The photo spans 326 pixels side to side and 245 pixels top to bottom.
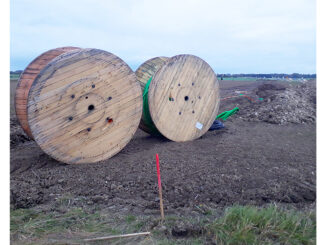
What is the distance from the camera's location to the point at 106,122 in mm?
4789

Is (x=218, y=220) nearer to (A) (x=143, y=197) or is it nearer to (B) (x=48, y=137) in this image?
(A) (x=143, y=197)

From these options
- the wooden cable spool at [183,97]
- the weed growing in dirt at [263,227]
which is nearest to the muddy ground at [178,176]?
the wooden cable spool at [183,97]

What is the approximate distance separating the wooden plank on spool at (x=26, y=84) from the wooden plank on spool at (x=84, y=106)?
512 millimetres

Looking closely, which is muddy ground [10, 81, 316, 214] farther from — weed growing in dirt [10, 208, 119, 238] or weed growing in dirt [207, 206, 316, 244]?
weed growing in dirt [207, 206, 316, 244]

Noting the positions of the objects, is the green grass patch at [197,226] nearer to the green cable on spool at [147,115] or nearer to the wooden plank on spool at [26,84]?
the wooden plank on spool at [26,84]

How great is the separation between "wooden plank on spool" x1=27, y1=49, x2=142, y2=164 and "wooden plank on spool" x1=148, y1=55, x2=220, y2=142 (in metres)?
0.57

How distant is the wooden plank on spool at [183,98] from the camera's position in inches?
216

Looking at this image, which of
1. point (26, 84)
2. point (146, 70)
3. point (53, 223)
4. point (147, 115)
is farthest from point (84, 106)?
point (146, 70)

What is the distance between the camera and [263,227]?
9.02 ft

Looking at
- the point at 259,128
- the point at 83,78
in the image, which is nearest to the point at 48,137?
the point at 83,78

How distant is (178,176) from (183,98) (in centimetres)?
211

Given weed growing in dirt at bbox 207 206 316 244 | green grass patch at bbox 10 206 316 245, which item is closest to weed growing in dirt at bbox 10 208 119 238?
green grass patch at bbox 10 206 316 245

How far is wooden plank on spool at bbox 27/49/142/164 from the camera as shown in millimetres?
4215

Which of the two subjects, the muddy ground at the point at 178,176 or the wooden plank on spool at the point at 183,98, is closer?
the muddy ground at the point at 178,176
